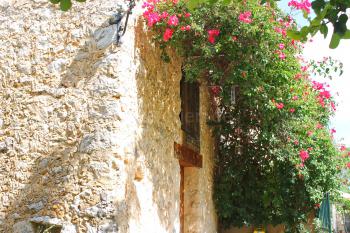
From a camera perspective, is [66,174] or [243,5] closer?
[66,174]

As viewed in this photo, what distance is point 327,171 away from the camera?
788 centimetres

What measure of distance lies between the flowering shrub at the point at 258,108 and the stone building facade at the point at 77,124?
534mm

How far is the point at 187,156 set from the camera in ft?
21.8

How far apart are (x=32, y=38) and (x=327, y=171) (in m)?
5.24

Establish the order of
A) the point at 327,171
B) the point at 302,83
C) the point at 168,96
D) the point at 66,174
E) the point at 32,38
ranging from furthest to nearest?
the point at 327,171, the point at 302,83, the point at 168,96, the point at 32,38, the point at 66,174

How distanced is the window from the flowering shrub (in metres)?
0.35

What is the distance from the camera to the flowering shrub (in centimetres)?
529

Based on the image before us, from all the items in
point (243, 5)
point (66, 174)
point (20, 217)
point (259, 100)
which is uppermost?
point (243, 5)

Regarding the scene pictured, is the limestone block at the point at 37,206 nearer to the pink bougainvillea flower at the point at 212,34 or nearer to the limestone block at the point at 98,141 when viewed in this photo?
the limestone block at the point at 98,141

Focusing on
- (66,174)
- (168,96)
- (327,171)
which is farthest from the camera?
(327,171)

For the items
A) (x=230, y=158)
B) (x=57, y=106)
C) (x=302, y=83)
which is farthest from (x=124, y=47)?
(x=230, y=158)

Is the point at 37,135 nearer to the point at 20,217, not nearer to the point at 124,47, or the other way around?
the point at 20,217

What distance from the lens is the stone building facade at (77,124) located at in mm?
4445

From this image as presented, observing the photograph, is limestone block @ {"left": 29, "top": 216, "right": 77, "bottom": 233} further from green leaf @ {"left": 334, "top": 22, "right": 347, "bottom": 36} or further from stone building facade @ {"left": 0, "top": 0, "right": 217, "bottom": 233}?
green leaf @ {"left": 334, "top": 22, "right": 347, "bottom": 36}
